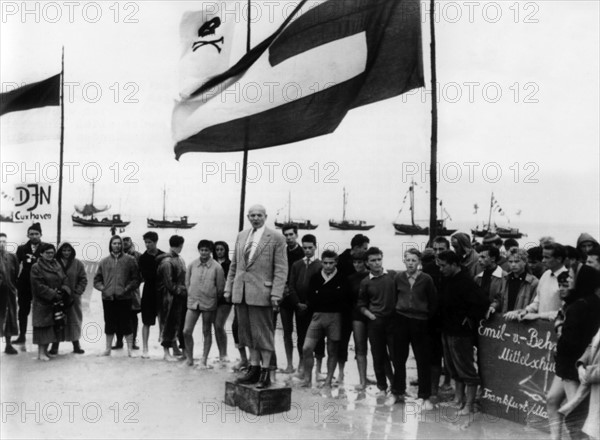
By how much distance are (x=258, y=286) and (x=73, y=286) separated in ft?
12.0

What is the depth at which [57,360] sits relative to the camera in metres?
8.23

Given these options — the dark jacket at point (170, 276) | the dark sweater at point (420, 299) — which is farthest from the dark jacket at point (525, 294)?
the dark jacket at point (170, 276)

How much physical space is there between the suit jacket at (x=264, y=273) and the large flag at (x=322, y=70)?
3.34 meters

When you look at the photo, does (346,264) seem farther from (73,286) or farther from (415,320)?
(73,286)

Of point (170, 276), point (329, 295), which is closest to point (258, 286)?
point (329, 295)

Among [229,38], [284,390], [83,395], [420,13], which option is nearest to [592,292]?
[284,390]

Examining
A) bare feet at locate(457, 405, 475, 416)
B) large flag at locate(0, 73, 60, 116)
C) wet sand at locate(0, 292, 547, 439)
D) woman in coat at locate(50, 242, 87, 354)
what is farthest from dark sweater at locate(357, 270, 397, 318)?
large flag at locate(0, 73, 60, 116)

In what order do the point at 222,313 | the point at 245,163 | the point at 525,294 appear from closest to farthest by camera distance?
the point at 525,294 < the point at 222,313 < the point at 245,163

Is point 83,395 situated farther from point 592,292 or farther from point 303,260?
point 592,292

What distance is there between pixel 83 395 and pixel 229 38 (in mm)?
6493

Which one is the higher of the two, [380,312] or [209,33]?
[209,33]

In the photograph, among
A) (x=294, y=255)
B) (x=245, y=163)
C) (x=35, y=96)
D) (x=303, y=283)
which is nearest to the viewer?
(x=303, y=283)

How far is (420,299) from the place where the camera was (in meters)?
6.59

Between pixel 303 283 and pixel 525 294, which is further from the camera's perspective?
pixel 303 283
